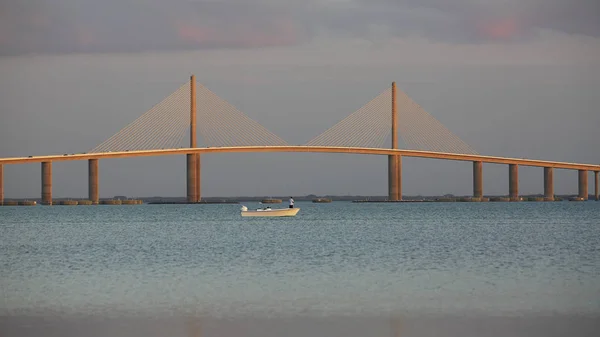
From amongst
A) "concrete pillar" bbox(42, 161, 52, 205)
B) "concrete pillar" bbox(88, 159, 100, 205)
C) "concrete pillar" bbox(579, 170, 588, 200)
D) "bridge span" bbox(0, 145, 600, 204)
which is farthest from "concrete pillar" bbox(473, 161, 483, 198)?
"concrete pillar" bbox(42, 161, 52, 205)

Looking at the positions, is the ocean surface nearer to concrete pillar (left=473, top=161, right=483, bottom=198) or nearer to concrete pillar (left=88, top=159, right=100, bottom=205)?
concrete pillar (left=88, top=159, right=100, bottom=205)

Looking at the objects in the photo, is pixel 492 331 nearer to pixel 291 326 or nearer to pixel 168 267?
pixel 291 326

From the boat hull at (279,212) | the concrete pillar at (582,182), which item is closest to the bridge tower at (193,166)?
the boat hull at (279,212)

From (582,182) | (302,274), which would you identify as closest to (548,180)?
(582,182)

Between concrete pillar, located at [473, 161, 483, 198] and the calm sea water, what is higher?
concrete pillar, located at [473, 161, 483, 198]

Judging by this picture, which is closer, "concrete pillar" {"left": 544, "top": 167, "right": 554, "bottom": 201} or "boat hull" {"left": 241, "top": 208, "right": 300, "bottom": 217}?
"boat hull" {"left": 241, "top": 208, "right": 300, "bottom": 217}

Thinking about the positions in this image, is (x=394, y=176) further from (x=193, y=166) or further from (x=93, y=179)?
(x=93, y=179)

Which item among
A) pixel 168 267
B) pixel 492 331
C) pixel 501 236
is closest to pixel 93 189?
pixel 501 236

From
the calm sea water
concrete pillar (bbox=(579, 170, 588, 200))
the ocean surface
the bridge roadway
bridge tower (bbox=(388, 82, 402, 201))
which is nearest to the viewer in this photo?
the ocean surface
